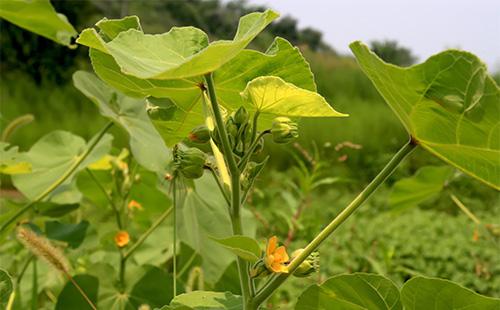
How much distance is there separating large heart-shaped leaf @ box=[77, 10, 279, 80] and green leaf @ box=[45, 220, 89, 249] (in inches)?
22.0

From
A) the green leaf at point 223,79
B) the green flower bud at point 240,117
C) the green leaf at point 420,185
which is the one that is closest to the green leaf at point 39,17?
the green leaf at point 223,79

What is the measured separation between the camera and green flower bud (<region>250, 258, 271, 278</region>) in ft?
1.48

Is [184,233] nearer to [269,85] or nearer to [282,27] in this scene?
[269,85]

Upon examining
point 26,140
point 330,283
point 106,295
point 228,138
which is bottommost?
point 26,140

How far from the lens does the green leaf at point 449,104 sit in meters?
0.46

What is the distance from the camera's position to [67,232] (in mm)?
968

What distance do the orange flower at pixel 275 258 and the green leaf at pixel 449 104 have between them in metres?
0.15

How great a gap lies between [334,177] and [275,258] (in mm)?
1753

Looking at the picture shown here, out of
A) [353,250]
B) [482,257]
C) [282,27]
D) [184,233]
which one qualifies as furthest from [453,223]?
[282,27]

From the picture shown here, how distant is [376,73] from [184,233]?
0.51 metres

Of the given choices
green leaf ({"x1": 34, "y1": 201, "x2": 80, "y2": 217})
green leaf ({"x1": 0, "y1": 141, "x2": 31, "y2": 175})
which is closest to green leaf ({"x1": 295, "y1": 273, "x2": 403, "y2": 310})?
green leaf ({"x1": 0, "y1": 141, "x2": 31, "y2": 175})

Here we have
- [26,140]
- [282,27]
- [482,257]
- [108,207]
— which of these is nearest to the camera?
[108,207]

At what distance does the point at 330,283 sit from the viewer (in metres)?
0.50

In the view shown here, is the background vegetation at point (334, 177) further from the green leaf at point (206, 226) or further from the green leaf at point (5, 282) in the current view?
the green leaf at point (5, 282)
